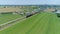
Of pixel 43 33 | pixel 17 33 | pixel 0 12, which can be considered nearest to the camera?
pixel 17 33

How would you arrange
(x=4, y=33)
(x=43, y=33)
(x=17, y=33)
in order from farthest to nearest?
(x=43, y=33) < (x=17, y=33) < (x=4, y=33)

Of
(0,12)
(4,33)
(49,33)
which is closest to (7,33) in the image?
(4,33)

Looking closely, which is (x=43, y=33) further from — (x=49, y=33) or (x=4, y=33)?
(x=4, y=33)

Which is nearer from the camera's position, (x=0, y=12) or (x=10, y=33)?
(x=10, y=33)

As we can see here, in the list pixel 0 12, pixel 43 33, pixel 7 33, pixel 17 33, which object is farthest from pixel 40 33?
pixel 0 12

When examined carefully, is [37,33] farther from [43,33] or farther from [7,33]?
[7,33]

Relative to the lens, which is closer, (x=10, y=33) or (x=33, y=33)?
(x=10, y=33)

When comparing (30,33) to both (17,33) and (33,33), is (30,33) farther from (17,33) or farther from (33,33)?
(17,33)

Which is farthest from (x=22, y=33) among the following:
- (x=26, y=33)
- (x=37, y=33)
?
(x=37, y=33)

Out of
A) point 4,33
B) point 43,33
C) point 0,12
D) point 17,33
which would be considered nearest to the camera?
point 4,33
